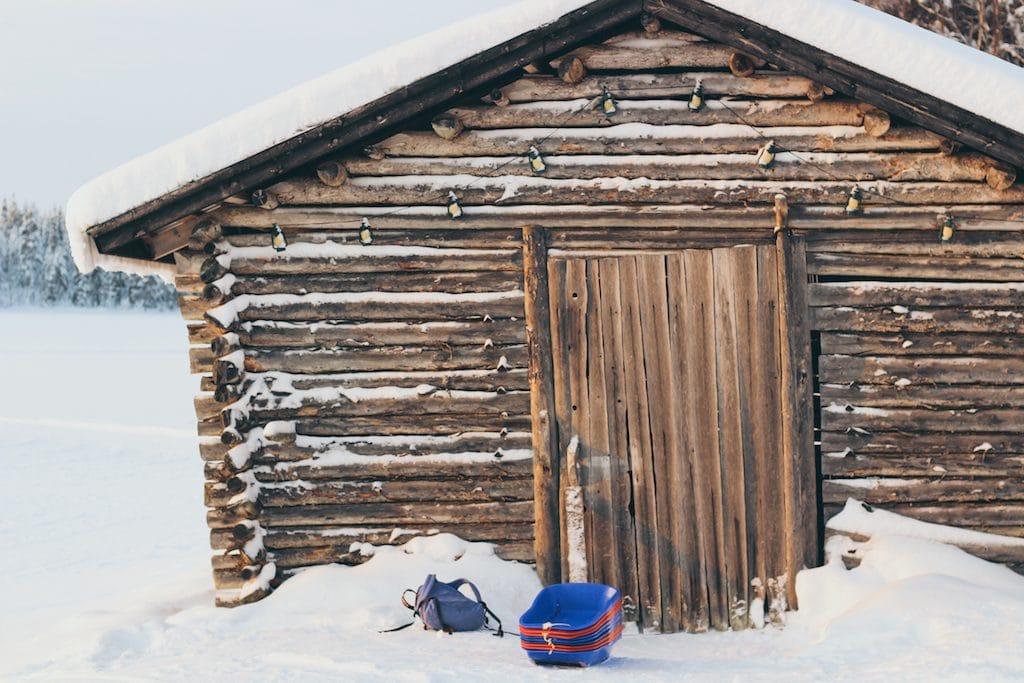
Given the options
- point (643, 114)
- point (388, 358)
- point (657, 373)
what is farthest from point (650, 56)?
point (388, 358)

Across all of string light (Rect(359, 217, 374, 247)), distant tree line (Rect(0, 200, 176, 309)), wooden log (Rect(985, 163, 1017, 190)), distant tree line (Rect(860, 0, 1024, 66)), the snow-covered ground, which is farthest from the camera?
distant tree line (Rect(0, 200, 176, 309))

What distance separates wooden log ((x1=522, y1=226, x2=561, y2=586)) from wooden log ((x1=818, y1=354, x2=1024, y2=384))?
1899mm

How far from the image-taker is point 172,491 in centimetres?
1653

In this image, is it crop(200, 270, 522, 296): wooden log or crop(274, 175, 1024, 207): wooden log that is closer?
crop(274, 175, 1024, 207): wooden log

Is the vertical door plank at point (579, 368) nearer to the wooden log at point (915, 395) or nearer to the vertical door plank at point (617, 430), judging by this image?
the vertical door plank at point (617, 430)

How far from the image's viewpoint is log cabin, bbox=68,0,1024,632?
645cm

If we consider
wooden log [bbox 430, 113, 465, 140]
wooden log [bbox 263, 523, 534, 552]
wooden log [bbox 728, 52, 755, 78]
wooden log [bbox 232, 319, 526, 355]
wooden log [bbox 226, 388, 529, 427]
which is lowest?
wooden log [bbox 263, 523, 534, 552]

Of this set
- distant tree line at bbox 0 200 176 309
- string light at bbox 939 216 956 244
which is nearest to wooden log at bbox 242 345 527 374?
string light at bbox 939 216 956 244

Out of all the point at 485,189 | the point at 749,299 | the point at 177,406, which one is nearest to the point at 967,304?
the point at 749,299

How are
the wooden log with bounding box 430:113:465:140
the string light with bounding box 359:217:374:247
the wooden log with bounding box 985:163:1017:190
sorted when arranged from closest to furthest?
1. the wooden log with bounding box 985:163:1017:190
2. the wooden log with bounding box 430:113:465:140
3. the string light with bounding box 359:217:374:247

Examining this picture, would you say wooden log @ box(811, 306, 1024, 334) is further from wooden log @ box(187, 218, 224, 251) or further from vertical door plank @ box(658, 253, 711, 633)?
wooden log @ box(187, 218, 224, 251)

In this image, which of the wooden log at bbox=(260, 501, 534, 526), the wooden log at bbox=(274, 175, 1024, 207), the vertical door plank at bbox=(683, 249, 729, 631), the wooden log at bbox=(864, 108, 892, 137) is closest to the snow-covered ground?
the wooden log at bbox=(260, 501, 534, 526)

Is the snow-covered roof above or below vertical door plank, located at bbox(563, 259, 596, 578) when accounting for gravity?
above

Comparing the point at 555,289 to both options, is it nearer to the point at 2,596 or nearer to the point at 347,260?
the point at 347,260
